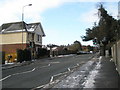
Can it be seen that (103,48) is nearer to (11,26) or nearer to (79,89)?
(11,26)

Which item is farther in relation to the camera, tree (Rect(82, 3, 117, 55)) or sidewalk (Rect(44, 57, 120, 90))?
tree (Rect(82, 3, 117, 55))

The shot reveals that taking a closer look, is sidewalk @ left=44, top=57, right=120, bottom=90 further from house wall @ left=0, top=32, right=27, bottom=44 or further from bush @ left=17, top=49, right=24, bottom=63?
house wall @ left=0, top=32, right=27, bottom=44

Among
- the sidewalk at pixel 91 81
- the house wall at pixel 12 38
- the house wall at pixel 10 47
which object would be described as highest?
the house wall at pixel 12 38

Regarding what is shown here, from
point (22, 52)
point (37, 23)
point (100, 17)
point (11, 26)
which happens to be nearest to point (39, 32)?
point (37, 23)

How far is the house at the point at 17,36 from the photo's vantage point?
5034 cm

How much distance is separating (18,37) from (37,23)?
23.9 ft

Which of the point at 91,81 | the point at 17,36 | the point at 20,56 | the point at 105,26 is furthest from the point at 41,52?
the point at 91,81

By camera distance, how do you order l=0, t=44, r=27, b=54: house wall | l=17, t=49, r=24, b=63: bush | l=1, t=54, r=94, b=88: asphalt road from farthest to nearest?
l=0, t=44, r=27, b=54: house wall < l=17, t=49, r=24, b=63: bush < l=1, t=54, r=94, b=88: asphalt road

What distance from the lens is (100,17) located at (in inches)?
2009

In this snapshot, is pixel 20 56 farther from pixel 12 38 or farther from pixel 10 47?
pixel 10 47

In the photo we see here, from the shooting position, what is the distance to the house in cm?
5034

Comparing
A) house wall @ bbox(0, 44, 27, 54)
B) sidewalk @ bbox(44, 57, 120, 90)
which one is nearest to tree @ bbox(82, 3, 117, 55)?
house wall @ bbox(0, 44, 27, 54)

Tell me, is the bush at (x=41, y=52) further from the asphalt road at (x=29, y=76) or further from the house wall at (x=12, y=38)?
the asphalt road at (x=29, y=76)

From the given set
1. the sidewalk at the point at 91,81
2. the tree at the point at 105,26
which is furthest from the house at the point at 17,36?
the sidewalk at the point at 91,81
